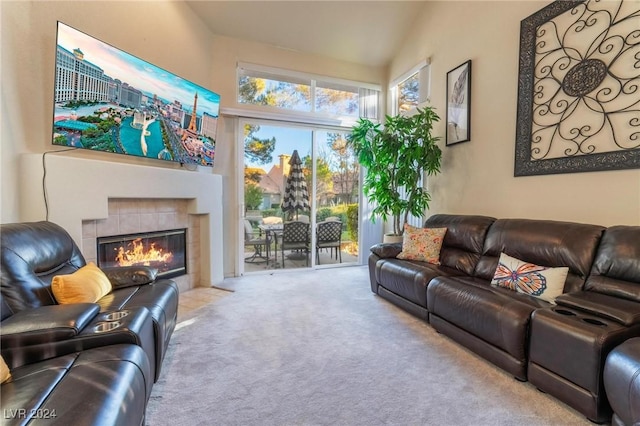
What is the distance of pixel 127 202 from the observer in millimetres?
3045

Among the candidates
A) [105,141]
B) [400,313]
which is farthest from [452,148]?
[105,141]

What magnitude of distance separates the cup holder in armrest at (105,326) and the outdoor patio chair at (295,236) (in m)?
3.19

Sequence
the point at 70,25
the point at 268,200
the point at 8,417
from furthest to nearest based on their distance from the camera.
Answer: the point at 268,200, the point at 70,25, the point at 8,417

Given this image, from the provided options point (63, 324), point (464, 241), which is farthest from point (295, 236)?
point (63, 324)

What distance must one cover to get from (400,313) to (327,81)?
368cm

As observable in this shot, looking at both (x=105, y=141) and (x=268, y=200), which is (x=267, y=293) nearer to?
(x=268, y=200)

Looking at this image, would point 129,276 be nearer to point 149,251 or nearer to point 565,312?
point 149,251

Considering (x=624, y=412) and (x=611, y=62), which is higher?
(x=611, y=62)

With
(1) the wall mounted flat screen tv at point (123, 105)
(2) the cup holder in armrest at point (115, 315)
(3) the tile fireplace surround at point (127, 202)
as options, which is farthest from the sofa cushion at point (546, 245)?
(1) the wall mounted flat screen tv at point (123, 105)

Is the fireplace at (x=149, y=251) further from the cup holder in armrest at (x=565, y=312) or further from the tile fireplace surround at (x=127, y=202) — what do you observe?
the cup holder in armrest at (x=565, y=312)

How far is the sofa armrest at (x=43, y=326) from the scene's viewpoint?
4.08 ft

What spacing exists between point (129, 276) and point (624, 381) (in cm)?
296

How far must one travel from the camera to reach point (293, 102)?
4.53 m

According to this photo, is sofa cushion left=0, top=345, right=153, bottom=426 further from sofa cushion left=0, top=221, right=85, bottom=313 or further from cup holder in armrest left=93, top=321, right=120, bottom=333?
sofa cushion left=0, top=221, right=85, bottom=313
